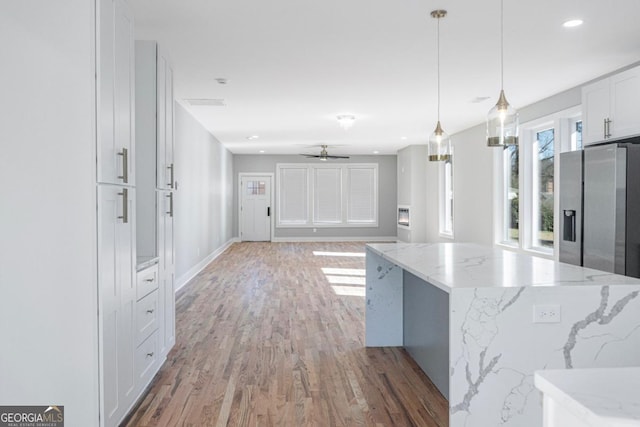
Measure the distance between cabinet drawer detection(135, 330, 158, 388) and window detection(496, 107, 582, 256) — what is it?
503 centimetres

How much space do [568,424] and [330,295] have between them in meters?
5.26

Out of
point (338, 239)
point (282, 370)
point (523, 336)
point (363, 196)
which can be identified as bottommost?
point (282, 370)

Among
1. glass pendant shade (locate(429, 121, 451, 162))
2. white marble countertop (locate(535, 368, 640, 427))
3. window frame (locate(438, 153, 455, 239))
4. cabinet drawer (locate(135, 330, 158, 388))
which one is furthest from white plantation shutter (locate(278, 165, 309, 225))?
white marble countertop (locate(535, 368, 640, 427))

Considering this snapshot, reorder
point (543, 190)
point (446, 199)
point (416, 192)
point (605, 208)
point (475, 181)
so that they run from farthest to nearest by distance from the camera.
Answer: point (416, 192) < point (446, 199) < point (475, 181) < point (543, 190) < point (605, 208)

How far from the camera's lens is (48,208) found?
84.5 inches

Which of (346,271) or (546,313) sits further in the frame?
(346,271)

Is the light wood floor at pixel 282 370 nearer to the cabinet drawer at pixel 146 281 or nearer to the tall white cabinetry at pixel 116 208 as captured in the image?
the tall white cabinetry at pixel 116 208

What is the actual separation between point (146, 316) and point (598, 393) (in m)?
2.77

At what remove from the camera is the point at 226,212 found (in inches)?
477

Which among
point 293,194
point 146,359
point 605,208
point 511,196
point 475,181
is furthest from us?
point 293,194

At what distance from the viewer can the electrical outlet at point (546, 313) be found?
208cm

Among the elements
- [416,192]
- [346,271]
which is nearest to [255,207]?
[416,192]

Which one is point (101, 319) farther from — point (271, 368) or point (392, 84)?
point (392, 84)

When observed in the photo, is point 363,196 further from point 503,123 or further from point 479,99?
point 503,123
